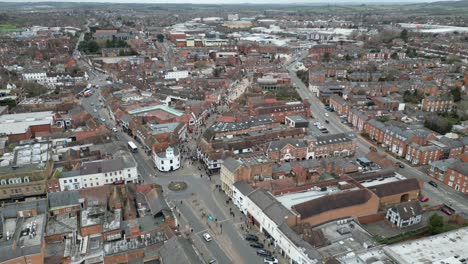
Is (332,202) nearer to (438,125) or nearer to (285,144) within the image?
(285,144)

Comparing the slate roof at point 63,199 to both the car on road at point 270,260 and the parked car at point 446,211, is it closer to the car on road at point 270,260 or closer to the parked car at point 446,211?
the car on road at point 270,260

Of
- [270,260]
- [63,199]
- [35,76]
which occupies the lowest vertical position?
[270,260]

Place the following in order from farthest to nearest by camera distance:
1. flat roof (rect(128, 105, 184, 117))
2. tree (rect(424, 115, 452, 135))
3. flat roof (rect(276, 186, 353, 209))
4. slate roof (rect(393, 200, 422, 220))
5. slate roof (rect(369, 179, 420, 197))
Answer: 1. flat roof (rect(128, 105, 184, 117))
2. tree (rect(424, 115, 452, 135))
3. slate roof (rect(369, 179, 420, 197))
4. flat roof (rect(276, 186, 353, 209))
5. slate roof (rect(393, 200, 422, 220))

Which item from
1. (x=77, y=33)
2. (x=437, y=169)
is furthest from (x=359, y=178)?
(x=77, y=33)

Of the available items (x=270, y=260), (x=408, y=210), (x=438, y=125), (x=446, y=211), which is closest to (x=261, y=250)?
(x=270, y=260)

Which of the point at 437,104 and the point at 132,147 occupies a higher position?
the point at 437,104

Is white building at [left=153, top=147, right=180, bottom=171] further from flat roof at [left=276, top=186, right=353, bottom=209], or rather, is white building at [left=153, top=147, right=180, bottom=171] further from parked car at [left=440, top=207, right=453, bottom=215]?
parked car at [left=440, top=207, right=453, bottom=215]

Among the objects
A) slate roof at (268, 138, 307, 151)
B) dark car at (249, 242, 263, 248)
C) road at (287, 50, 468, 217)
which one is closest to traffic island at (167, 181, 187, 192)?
slate roof at (268, 138, 307, 151)
